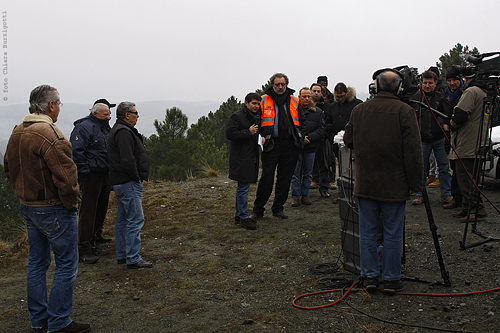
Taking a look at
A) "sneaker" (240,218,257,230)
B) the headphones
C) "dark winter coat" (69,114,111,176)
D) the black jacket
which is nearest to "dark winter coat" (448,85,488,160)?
the headphones

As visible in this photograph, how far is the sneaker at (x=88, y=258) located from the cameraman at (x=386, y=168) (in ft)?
11.2

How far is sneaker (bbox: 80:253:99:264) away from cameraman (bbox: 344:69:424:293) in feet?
11.2

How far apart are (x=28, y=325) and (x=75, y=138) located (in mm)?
2450

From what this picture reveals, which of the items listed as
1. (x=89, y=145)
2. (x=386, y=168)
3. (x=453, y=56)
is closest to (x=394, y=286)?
(x=386, y=168)

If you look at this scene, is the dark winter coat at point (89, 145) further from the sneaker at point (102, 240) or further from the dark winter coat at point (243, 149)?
the dark winter coat at point (243, 149)

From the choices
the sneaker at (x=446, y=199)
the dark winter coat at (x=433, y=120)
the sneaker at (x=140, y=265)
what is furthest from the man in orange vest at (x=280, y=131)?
the sneaker at (x=446, y=199)

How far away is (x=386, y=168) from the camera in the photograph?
3.66 metres

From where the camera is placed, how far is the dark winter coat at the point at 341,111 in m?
7.81

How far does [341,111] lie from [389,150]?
14.4ft

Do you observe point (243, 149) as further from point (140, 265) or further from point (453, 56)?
point (453, 56)

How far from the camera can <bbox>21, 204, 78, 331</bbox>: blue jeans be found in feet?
10.8

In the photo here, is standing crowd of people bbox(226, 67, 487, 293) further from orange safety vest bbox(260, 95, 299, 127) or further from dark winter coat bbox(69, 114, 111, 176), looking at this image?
dark winter coat bbox(69, 114, 111, 176)

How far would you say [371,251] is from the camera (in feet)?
12.7

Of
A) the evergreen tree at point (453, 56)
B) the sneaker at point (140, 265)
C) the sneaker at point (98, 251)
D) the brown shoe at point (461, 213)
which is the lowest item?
the sneaker at point (98, 251)
